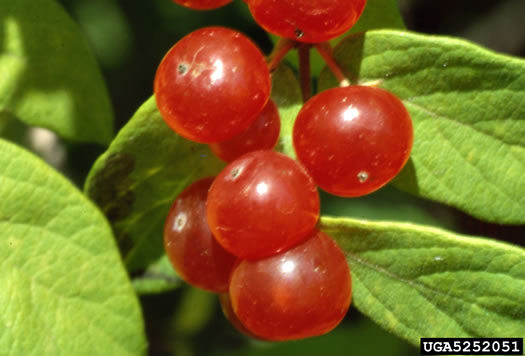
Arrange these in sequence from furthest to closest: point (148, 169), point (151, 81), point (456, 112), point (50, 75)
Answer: point (151, 81), point (50, 75), point (148, 169), point (456, 112)

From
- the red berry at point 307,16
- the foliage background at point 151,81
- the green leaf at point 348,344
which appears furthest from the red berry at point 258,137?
the green leaf at point 348,344

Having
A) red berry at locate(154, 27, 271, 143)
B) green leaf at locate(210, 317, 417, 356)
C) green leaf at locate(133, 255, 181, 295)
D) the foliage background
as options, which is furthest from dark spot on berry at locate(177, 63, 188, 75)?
green leaf at locate(210, 317, 417, 356)

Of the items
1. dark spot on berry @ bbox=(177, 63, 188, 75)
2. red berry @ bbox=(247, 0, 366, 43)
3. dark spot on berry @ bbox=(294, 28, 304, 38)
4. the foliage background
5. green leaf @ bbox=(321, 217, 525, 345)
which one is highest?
red berry @ bbox=(247, 0, 366, 43)

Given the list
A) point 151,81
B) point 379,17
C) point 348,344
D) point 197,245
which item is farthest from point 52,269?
point 348,344

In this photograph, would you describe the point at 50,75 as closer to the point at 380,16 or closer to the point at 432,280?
the point at 380,16

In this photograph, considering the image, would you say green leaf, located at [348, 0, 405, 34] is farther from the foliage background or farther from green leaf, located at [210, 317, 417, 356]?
green leaf, located at [210, 317, 417, 356]

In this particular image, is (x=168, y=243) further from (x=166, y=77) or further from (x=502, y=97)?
(x=502, y=97)
